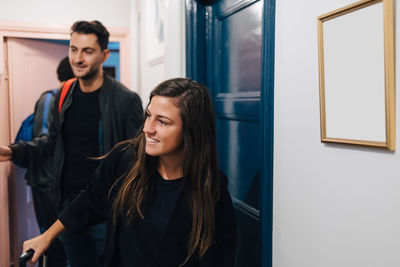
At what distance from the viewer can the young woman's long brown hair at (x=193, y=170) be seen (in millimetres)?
1280

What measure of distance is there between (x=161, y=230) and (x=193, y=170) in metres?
0.23

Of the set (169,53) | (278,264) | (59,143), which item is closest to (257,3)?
(169,53)

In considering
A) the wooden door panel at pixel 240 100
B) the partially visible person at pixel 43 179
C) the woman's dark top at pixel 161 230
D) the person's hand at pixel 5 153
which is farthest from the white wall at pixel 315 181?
the partially visible person at pixel 43 179

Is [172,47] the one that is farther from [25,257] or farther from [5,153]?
[25,257]

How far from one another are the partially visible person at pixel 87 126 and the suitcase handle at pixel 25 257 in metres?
0.83

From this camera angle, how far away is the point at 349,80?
1065mm

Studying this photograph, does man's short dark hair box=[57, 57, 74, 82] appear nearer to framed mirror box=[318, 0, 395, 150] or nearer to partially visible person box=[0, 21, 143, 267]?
partially visible person box=[0, 21, 143, 267]

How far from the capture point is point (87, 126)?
2.23 meters

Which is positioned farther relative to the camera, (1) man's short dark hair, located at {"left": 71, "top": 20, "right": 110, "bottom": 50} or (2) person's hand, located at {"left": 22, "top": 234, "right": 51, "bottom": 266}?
(1) man's short dark hair, located at {"left": 71, "top": 20, "right": 110, "bottom": 50}

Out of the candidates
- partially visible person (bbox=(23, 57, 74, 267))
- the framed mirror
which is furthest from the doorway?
the framed mirror

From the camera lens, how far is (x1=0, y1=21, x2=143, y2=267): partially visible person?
2.20m

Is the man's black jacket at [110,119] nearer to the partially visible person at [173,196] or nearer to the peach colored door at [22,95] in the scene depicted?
the partially visible person at [173,196]

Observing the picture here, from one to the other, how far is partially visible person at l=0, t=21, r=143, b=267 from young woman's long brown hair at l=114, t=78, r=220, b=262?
88 cm

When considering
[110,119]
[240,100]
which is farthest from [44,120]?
[240,100]
